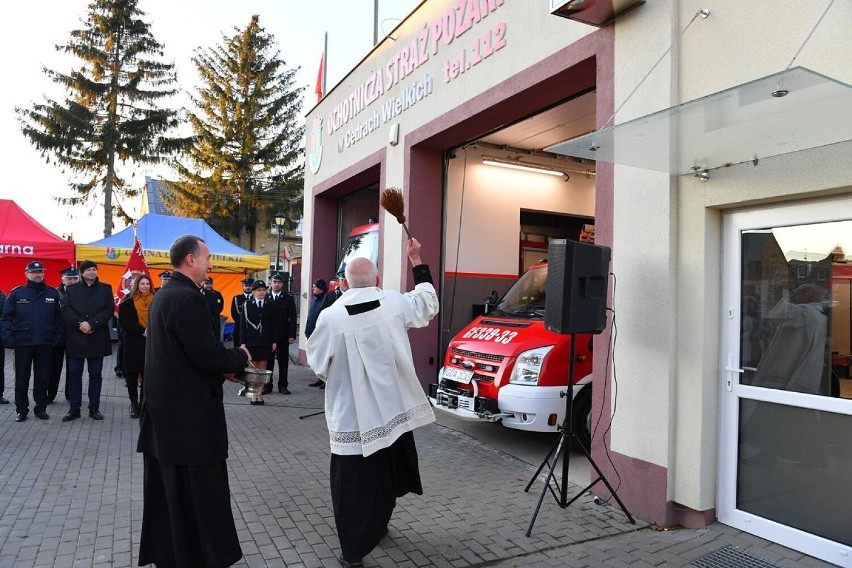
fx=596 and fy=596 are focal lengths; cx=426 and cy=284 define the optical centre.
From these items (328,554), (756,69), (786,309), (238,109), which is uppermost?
(238,109)

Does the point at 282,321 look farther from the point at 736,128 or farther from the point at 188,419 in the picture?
the point at 736,128

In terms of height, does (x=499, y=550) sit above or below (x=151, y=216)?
below

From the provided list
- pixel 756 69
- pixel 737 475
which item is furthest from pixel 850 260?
pixel 737 475

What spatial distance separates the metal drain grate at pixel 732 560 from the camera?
145 inches

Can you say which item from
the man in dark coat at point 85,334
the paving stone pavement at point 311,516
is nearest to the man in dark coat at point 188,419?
the paving stone pavement at point 311,516

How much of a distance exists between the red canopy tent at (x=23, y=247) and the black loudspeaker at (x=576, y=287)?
44.9ft

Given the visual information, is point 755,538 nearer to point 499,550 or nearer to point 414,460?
point 499,550

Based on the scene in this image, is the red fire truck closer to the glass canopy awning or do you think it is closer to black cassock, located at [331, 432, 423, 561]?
the glass canopy awning

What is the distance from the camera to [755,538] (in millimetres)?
4074

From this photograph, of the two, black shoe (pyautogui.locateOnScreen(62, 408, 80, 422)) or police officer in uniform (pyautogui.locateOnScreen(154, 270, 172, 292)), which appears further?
black shoe (pyautogui.locateOnScreen(62, 408, 80, 422))

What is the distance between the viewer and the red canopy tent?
13.6 metres

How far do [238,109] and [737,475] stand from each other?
3241 cm

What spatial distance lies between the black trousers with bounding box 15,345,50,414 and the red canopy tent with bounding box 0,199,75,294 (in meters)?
7.55

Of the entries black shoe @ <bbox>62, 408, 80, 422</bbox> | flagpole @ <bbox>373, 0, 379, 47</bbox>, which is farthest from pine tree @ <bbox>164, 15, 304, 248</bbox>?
black shoe @ <bbox>62, 408, 80, 422</bbox>
